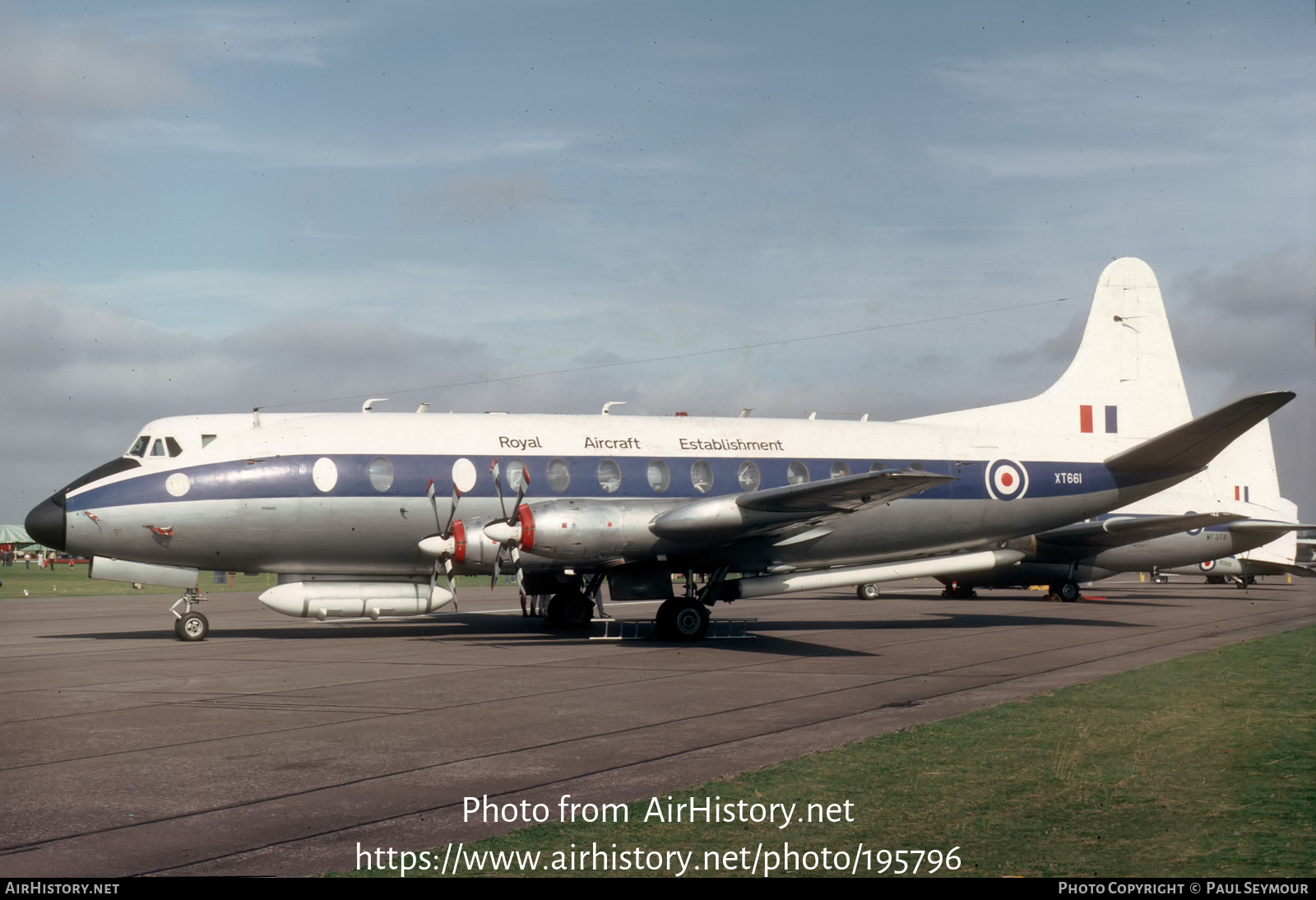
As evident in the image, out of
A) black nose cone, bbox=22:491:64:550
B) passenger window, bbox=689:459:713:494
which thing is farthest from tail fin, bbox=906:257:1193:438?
black nose cone, bbox=22:491:64:550

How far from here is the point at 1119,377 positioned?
28516 millimetres

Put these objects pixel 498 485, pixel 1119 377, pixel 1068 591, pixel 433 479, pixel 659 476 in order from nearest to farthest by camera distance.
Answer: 1. pixel 498 485
2. pixel 433 479
3. pixel 659 476
4. pixel 1119 377
5. pixel 1068 591

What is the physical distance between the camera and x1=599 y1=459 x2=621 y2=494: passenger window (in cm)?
2322

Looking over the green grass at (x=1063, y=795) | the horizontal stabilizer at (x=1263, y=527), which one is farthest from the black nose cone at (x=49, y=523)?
the horizontal stabilizer at (x=1263, y=527)

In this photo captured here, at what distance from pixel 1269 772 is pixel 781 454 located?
1614 centimetres

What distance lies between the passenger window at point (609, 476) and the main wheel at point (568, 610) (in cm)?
382

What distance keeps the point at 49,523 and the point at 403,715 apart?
1169 centimetres

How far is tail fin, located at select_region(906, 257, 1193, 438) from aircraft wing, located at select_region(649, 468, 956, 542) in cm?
752

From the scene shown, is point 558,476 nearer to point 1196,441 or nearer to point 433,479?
point 433,479

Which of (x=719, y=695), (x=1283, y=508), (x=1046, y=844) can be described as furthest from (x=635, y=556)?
(x=1283, y=508)

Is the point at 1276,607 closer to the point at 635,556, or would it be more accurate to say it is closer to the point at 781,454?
the point at 781,454

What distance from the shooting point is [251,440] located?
22.0 m

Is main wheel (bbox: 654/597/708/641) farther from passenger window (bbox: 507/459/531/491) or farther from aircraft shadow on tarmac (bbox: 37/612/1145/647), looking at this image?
passenger window (bbox: 507/459/531/491)

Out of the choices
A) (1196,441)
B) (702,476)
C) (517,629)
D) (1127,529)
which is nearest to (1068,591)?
(1127,529)
